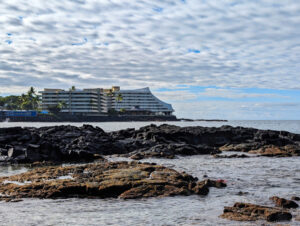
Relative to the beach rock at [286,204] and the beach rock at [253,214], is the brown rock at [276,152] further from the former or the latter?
the beach rock at [253,214]

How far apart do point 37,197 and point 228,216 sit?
284 inches

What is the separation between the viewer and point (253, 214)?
10867mm

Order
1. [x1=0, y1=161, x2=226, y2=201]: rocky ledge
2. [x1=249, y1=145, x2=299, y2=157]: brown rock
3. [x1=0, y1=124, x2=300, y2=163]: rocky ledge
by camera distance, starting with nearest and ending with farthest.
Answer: [x1=0, y1=161, x2=226, y2=201]: rocky ledge, [x1=0, y1=124, x2=300, y2=163]: rocky ledge, [x1=249, y1=145, x2=299, y2=157]: brown rock

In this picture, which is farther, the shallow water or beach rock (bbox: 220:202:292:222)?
the shallow water

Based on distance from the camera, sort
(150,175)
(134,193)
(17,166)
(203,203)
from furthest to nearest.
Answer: (17,166) < (150,175) < (134,193) < (203,203)

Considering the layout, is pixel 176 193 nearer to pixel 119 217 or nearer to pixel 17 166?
pixel 119 217

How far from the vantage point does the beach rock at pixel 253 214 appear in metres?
10.5

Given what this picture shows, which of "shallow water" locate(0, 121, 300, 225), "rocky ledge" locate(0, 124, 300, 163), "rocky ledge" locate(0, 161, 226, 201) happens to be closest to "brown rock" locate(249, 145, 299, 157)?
"rocky ledge" locate(0, 124, 300, 163)

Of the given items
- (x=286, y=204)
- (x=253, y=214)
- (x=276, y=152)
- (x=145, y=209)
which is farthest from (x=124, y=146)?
(x=253, y=214)

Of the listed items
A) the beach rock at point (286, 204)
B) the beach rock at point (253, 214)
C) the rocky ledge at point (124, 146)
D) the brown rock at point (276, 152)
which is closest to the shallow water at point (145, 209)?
the beach rock at point (253, 214)

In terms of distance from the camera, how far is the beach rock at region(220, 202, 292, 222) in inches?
413

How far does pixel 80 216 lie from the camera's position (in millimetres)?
11148

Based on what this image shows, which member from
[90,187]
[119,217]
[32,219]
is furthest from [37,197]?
[119,217]

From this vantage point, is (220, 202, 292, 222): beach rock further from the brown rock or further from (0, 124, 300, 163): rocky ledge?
the brown rock
